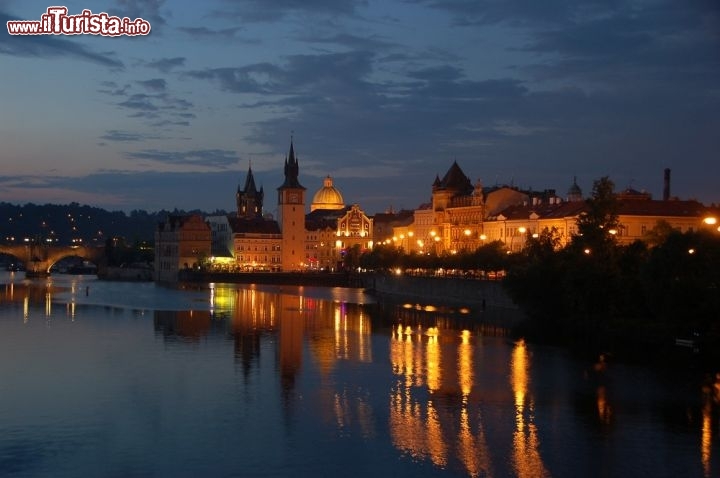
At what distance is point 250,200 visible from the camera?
586ft

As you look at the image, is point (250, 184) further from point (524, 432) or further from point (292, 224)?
point (524, 432)

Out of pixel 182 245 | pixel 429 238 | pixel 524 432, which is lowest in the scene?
pixel 524 432

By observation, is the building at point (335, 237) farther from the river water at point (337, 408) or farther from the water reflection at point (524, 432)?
the water reflection at point (524, 432)

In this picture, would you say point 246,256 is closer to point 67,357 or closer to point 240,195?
point 240,195

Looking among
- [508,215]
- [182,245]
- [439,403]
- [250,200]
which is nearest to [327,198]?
[250,200]

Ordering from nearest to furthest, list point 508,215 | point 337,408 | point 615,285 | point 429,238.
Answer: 1. point 337,408
2. point 615,285
3. point 508,215
4. point 429,238

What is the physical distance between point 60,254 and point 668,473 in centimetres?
14392

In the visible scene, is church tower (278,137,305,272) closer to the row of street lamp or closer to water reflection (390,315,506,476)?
the row of street lamp

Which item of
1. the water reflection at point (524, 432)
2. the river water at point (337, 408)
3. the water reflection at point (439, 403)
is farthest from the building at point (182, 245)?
the water reflection at point (524, 432)

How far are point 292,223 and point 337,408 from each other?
11745cm

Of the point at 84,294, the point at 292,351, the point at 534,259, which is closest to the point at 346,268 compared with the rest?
the point at 84,294

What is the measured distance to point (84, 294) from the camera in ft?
314

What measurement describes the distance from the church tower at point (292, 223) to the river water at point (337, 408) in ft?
308

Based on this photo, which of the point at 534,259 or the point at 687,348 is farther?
the point at 534,259
